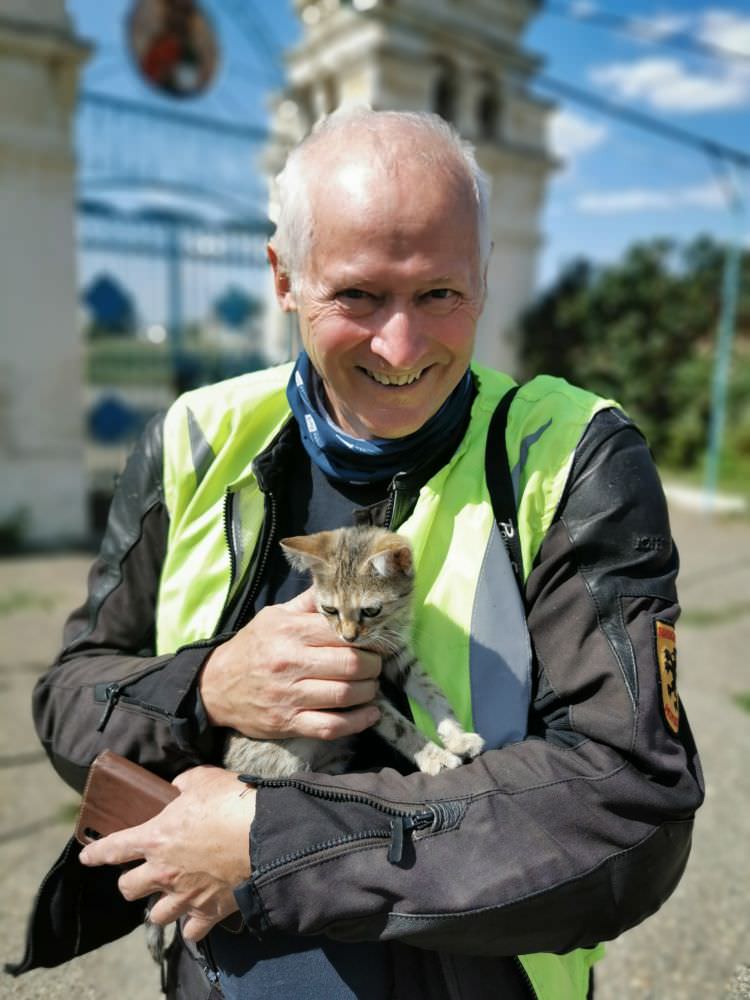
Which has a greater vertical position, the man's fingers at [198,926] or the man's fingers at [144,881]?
the man's fingers at [144,881]

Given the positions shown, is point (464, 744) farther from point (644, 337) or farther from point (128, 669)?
point (644, 337)

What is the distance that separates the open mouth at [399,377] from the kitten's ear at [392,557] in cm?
35

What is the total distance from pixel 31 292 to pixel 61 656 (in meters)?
7.24

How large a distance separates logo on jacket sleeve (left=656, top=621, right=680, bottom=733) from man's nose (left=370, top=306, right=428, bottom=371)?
2.46 feet

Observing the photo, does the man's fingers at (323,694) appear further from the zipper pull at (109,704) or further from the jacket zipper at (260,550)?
the zipper pull at (109,704)

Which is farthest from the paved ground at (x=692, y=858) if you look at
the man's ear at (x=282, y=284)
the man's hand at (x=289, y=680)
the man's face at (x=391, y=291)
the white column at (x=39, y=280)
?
the man's ear at (x=282, y=284)

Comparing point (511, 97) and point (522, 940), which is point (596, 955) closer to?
point (522, 940)

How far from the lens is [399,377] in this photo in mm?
1728

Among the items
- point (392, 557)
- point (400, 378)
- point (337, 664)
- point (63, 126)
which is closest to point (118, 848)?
point (337, 664)

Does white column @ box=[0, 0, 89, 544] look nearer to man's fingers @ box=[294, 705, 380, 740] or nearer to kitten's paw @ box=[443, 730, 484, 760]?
man's fingers @ box=[294, 705, 380, 740]

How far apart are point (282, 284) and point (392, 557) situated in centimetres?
75

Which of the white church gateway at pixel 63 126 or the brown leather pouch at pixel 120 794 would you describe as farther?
the white church gateway at pixel 63 126

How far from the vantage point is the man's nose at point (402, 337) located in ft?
5.42

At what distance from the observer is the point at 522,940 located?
4.66 ft
